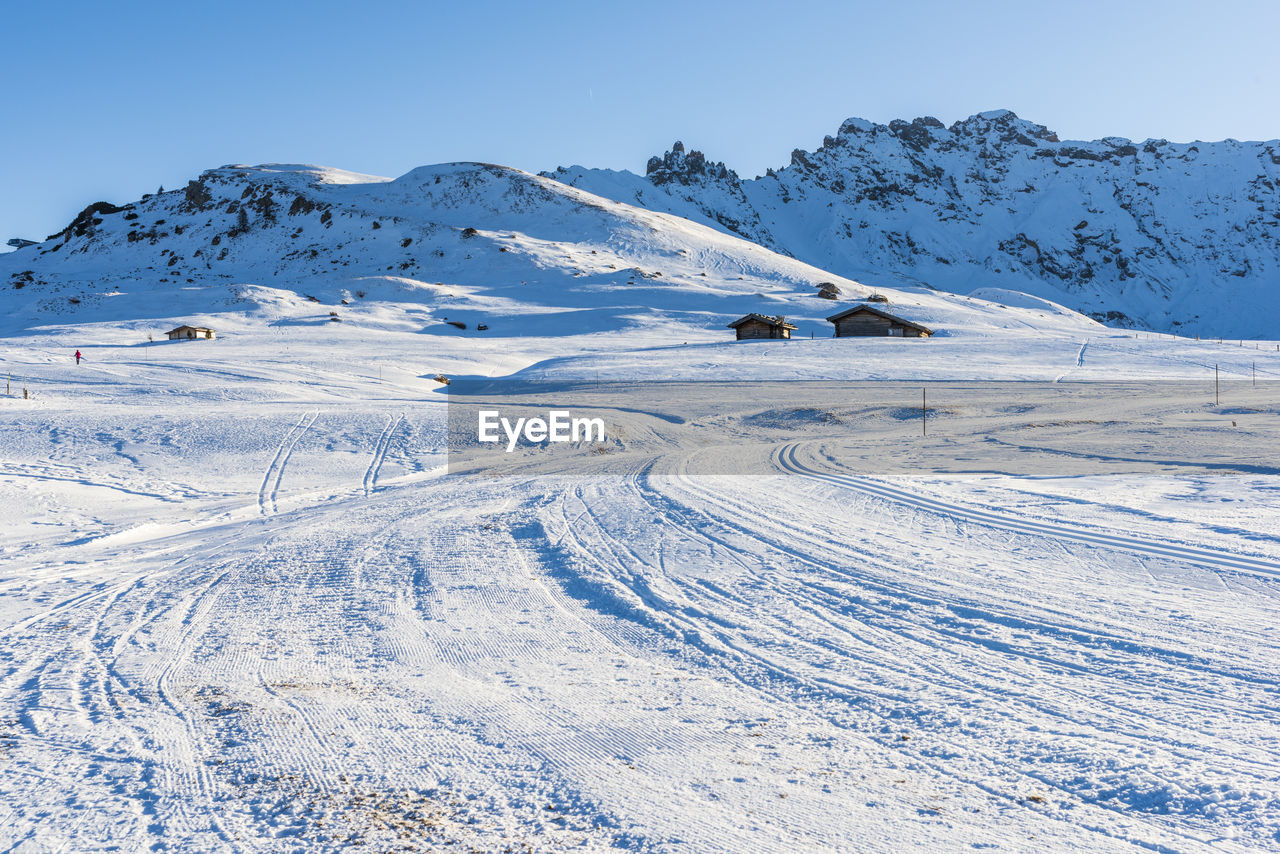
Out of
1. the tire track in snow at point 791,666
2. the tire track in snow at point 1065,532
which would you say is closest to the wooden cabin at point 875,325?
the tire track in snow at point 1065,532

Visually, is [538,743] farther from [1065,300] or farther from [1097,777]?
[1065,300]

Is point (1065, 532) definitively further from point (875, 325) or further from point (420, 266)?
point (420, 266)

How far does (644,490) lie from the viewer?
1619 centimetres

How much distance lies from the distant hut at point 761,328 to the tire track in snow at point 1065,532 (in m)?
50.2

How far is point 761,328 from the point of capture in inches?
2613

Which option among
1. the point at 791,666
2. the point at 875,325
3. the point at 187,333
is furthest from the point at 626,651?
the point at 187,333

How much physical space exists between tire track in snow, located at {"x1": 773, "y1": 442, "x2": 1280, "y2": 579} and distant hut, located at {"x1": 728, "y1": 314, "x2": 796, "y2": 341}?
50186 millimetres

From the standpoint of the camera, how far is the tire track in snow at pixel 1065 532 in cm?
926

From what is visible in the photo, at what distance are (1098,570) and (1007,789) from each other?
551 centimetres

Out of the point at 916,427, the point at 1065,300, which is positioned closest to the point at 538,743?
the point at 916,427

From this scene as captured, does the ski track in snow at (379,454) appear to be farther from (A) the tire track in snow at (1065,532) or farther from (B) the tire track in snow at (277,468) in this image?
(A) the tire track in snow at (1065,532)

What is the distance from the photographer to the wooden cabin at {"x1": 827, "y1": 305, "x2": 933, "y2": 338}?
2657 inches

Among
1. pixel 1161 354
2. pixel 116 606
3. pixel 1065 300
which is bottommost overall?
pixel 116 606

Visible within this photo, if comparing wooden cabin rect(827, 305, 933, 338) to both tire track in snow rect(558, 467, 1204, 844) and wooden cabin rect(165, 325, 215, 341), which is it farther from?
tire track in snow rect(558, 467, 1204, 844)
